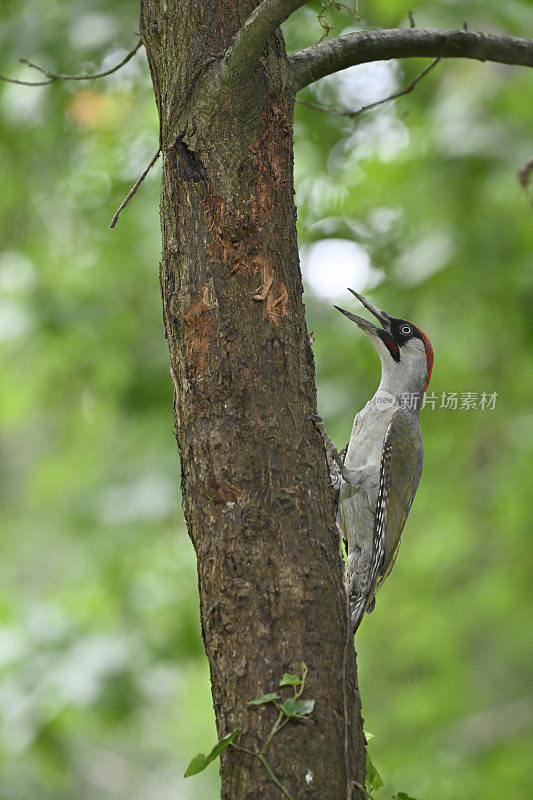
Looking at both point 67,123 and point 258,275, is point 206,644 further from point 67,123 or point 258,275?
point 67,123

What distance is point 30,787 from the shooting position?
329 inches

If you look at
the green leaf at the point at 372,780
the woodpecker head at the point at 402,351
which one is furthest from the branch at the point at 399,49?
the green leaf at the point at 372,780

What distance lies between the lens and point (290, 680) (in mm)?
1855

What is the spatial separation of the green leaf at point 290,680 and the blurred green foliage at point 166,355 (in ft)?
10.4

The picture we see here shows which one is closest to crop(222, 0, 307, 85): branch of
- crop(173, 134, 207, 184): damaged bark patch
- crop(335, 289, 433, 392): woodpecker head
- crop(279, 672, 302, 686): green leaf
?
crop(173, 134, 207, 184): damaged bark patch

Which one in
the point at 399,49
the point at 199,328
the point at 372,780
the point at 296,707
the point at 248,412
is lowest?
the point at 372,780

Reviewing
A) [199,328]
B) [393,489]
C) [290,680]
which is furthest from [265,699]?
[393,489]

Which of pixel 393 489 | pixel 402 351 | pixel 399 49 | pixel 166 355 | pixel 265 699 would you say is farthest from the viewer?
pixel 166 355

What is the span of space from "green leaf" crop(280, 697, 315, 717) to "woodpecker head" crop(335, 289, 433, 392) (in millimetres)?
2371

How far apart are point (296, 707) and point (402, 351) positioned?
8.11 ft

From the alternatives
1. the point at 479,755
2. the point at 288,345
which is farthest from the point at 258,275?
the point at 479,755

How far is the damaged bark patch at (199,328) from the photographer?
2.04 metres

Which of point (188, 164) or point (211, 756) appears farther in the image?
point (188, 164)

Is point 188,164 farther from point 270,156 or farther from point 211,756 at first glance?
point 211,756
